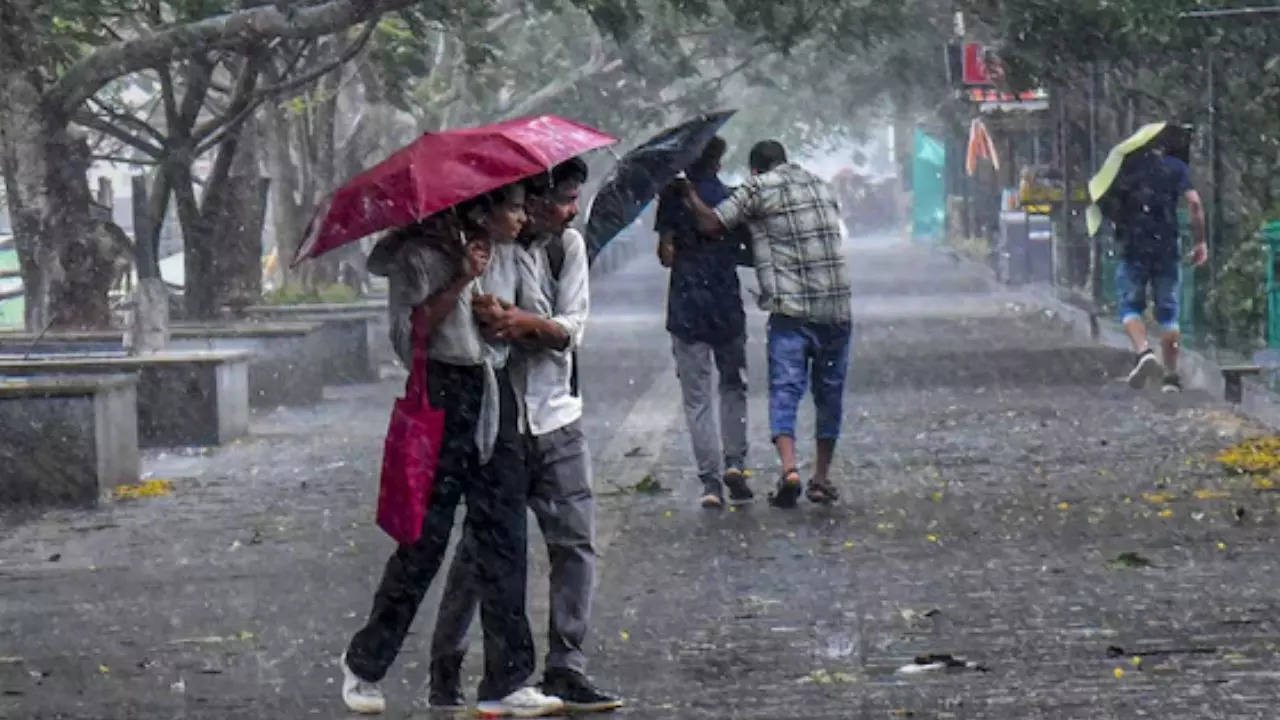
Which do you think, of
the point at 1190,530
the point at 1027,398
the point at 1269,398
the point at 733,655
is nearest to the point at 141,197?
the point at 1027,398

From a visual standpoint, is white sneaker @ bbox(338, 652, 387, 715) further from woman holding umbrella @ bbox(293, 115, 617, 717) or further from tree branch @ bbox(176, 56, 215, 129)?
tree branch @ bbox(176, 56, 215, 129)

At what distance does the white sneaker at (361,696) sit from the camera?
8586 millimetres

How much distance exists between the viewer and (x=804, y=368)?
1401cm

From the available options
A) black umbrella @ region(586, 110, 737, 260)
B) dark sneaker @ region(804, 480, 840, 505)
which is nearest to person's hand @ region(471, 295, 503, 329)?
black umbrella @ region(586, 110, 737, 260)

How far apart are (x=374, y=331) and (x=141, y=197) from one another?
16.6 ft

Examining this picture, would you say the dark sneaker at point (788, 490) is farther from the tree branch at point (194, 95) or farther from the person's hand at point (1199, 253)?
the tree branch at point (194, 95)

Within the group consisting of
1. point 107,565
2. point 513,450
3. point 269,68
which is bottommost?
point 107,565

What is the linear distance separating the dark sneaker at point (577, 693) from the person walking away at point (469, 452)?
0.05 metres

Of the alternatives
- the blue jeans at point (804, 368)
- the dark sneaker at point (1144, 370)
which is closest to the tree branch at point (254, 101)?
the dark sneaker at point (1144, 370)

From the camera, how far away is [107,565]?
502 inches

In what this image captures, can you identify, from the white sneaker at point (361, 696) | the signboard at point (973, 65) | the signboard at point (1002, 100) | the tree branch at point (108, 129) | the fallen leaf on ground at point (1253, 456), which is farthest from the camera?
the signboard at point (973, 65)

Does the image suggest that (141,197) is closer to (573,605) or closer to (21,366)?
(21,366)

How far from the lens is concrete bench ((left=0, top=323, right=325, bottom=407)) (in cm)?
2288

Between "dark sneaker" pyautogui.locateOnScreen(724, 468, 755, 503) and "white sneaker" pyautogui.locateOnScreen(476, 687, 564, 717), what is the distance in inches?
222
